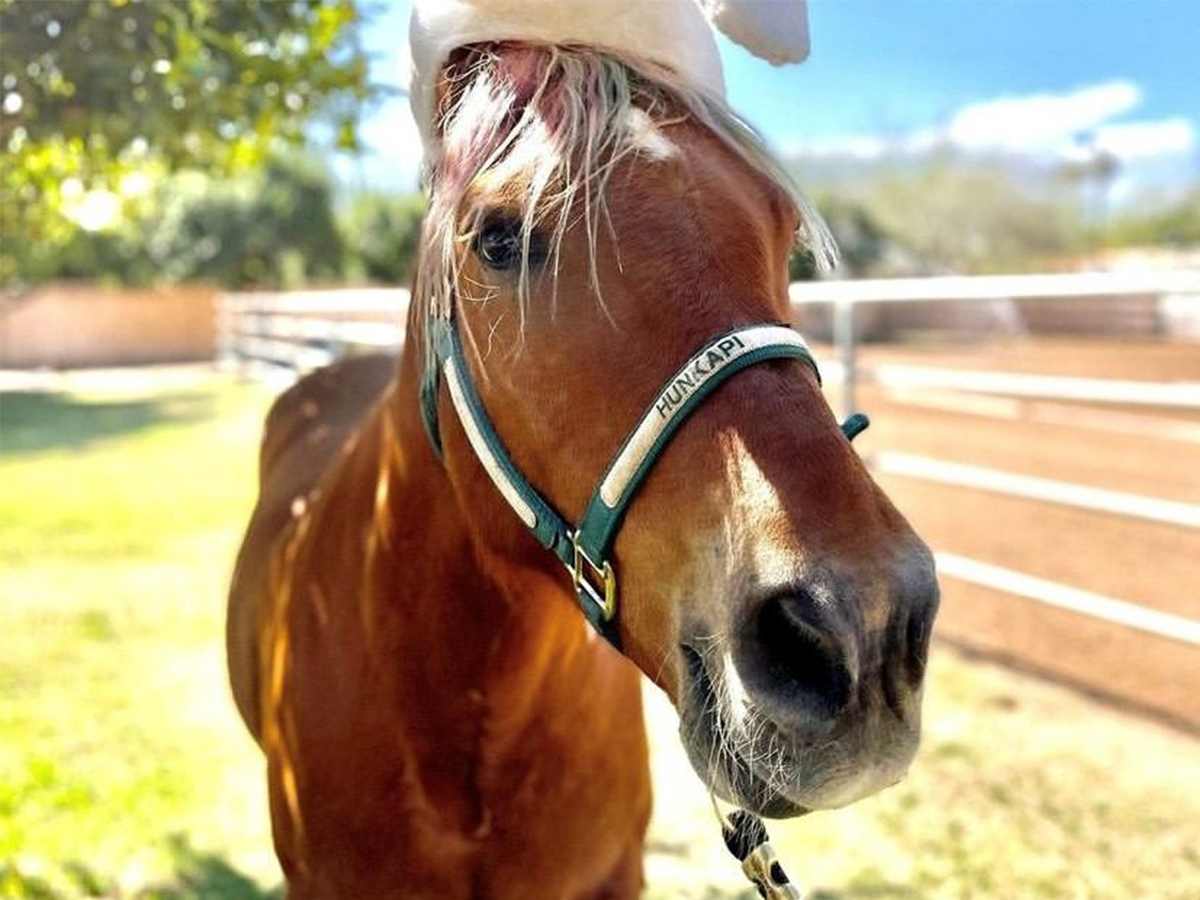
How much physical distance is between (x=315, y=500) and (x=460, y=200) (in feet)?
3.23

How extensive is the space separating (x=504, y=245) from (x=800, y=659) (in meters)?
0.63

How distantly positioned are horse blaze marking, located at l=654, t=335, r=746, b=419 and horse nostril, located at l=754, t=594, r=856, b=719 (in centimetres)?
25

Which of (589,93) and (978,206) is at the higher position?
(589,93)

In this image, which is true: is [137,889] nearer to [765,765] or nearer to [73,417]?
[765,765]

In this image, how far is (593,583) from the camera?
1.30m

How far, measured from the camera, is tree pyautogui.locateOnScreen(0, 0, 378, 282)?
2495mm

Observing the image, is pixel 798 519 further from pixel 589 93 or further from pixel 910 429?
pixel 910 429

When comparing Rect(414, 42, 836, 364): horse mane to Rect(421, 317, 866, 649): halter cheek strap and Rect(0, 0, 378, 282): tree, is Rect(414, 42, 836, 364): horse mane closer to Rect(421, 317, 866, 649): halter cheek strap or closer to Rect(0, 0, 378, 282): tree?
Rect(421, 317, 866, 649): halter cheek strap

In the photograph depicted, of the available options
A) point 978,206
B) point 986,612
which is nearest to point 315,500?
point 986,612

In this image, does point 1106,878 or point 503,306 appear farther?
point 1106,878

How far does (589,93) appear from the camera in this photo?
4.38ft

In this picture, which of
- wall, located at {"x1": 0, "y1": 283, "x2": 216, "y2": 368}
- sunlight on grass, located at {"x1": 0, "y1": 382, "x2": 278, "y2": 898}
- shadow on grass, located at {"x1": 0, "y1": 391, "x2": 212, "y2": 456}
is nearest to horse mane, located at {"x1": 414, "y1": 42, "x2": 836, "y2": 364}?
sunlight on grass, located at {"x1": 0, "y1": 382, "x2": 278, "y2": 898}

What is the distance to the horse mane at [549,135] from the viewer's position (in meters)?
1.29

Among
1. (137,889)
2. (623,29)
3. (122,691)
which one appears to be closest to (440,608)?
(623,29)
